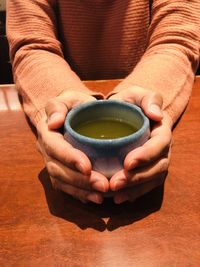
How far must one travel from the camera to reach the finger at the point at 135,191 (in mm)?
514

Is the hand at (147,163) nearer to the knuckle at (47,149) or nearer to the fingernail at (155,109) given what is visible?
the fingernail at (155,109)

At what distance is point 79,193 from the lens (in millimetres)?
524

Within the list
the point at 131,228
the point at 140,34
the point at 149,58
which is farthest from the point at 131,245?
the point at 140,34

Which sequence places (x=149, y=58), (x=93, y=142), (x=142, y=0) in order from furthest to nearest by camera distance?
(x=142, y=0) < (x=149, y=58) < (x=93, y=142)

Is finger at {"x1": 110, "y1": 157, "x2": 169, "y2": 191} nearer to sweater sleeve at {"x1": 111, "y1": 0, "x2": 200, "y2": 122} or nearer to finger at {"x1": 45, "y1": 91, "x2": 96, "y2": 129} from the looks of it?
finger at {"x1": 45, "y1": 91, "x2": 96, "y2": 129}

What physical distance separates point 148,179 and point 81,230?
4.8 inches

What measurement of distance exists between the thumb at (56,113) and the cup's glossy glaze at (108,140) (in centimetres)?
2

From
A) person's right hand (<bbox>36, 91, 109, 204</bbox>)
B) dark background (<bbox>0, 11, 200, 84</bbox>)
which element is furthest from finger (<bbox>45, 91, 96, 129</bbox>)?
dark background (<bbox>0, 11, 200, 84</bbox>)

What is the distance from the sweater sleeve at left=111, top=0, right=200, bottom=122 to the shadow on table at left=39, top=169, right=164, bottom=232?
0.82 feet

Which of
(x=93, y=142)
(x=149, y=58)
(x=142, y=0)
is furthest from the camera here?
(x=142, y=0)

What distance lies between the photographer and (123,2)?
0.98 m

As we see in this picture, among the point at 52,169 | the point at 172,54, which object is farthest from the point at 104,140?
the point at 172,54

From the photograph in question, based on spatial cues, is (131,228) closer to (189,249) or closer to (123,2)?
(189,249)

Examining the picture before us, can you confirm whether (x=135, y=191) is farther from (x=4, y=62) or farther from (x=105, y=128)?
(x=4, y=62)
